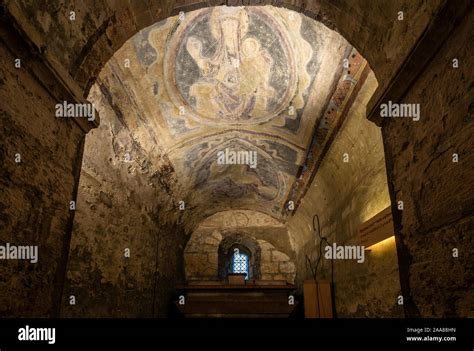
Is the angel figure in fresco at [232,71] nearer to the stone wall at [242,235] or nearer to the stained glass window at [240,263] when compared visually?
the stone wall at [242,235]

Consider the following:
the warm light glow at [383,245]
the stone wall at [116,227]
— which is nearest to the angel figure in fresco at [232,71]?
the stone wall at [116,227]

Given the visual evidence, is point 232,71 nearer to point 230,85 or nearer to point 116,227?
point 230,85

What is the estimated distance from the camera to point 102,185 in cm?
481

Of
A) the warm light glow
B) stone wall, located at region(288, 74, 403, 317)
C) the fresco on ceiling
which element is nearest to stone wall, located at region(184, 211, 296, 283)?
stone wall, located at region(288, 74, 403, 317)

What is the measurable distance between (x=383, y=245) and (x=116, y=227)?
12.3 feet

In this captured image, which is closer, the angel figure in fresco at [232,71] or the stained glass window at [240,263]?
the angel figure in fresco at [232,71]

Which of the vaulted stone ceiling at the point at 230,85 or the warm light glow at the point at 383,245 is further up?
the vaulted stone ceiling at the point at 230,85

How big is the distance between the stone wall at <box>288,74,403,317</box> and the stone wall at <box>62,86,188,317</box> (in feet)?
10.4

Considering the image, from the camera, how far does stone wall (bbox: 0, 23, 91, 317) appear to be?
6.49 feet

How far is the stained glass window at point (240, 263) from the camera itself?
483 inches

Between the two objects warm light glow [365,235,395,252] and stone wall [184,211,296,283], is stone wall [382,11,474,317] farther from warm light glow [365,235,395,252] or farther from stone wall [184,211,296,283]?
stone wall [184,211,296,283]

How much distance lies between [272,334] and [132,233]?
195 inches

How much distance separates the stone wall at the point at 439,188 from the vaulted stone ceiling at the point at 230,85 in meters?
2.17

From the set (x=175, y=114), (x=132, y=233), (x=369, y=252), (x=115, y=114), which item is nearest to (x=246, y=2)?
(x=115, y=114)
